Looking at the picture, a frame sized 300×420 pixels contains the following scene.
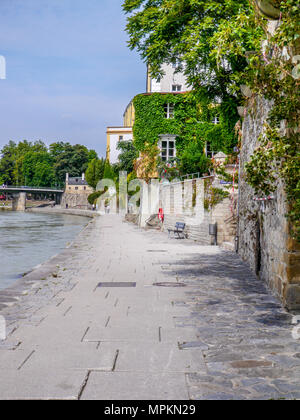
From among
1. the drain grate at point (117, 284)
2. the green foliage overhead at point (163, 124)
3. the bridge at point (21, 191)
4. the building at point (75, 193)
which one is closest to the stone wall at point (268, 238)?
the drain grate at point (117, 284)

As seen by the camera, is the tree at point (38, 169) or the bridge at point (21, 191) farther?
the tree at point (38, 169)

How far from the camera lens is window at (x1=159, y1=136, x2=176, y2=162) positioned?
38.5m

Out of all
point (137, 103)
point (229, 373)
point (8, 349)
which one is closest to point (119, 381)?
point (229, 373)

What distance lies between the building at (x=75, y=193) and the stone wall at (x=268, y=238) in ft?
279

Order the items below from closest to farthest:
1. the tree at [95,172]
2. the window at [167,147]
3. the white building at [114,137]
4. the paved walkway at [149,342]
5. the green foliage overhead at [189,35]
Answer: the paved walkway at [149,342], the green foliage overhead at [189,35], the window at [167,147], the white building at [114,137], the tree at [95,172]

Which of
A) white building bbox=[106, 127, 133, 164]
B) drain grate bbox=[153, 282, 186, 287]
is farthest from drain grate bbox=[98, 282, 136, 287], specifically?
white building bbox=[106, 127, 133, 164]

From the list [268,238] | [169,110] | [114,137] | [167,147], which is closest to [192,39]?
[268,238]

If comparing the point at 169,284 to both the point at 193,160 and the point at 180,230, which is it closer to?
the point at 180,230

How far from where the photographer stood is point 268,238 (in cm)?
871

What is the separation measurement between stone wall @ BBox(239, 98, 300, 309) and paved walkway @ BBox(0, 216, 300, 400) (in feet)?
1.12

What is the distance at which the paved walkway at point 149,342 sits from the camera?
3.87 metres

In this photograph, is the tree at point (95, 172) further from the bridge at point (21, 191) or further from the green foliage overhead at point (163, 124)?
the green foliage overhead at point (163, 124)

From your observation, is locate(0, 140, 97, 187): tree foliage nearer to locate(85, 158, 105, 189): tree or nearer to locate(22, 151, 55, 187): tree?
locate(22, 151, 55, 187): tree
